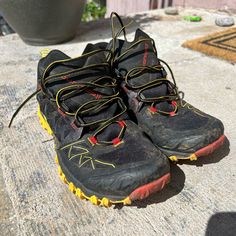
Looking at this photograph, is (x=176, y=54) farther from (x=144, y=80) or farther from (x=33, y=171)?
(x=33, y=171)

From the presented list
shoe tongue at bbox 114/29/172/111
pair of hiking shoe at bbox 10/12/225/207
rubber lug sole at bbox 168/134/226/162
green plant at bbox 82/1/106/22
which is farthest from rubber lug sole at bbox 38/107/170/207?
green plant at bbox 82/1/106/22

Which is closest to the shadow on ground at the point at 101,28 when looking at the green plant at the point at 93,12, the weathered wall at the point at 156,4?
the weathered wall at the point at 156,4

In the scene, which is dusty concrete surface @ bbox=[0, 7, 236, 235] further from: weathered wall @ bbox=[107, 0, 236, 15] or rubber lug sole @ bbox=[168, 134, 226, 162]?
weathered wall @ bbox=[107, 0, 236, 15]

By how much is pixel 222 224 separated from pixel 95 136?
0.44 metres

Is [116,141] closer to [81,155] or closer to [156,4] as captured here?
[81,155]

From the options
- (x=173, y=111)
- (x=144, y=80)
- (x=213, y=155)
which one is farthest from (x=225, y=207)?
(x=144, y=80)

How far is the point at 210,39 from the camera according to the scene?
90.7 inches

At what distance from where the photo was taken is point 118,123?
102 cm

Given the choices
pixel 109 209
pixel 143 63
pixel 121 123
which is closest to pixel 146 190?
pixel 109 209

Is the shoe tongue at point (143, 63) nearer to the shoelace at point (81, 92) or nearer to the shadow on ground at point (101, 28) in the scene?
the shoelace at point (81, 92)

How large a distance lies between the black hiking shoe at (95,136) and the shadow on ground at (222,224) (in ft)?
0.54

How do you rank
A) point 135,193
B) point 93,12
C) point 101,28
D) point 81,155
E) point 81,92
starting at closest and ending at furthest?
1. point 135,193
2. point 81,155
3. point 81,92
4. point 101,28
5. point 93,12

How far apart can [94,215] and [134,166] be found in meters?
0.19

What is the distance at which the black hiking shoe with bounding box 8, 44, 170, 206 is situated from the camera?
87 centimetres
